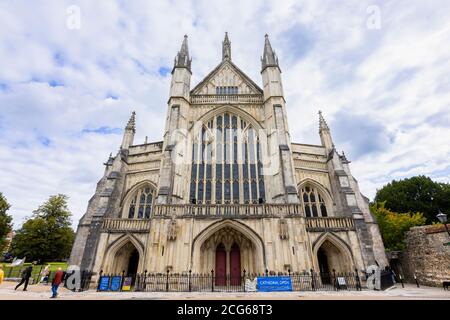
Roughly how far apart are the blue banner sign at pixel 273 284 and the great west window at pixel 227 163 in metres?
5.90

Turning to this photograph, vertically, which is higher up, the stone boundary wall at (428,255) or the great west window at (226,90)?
the great west window at (226,90)

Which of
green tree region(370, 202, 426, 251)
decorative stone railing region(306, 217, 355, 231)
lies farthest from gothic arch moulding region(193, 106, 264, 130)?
green tree region(370, 202, 426, 251)

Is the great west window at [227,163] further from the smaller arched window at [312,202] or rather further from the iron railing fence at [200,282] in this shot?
the iron railing fence at [200,282]

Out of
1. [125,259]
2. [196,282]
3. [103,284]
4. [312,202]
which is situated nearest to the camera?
[103,284]

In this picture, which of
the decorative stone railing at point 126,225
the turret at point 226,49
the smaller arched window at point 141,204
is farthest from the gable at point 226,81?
the decorative stone railing at point 126,225

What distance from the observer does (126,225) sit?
1498 cm

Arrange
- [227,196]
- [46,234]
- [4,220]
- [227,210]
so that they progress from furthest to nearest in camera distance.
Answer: [46,234], [4,220], [227,196], [227,210]

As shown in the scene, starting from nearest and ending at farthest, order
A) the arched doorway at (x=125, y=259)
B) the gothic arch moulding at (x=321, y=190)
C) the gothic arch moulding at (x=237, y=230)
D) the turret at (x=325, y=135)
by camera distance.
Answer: the gothic arch moulding at (x=237, y=230) → the arched doorway at (x=125, y=259) → the gothic arch moulding at (x=321, y=190) → the turret at (x=325, y=135)

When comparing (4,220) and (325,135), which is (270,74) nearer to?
(325,135)

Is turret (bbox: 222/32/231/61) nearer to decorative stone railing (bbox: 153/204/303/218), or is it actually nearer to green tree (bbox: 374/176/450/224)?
decorative stone railing (bbox: 153/204/303/218)

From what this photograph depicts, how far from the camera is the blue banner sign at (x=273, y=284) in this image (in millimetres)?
11172

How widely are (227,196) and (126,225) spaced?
24.7 ft

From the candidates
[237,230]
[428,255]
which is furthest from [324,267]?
[237,230]

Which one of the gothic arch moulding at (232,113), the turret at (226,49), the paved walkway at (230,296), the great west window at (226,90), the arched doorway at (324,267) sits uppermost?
the turret at (226,49)
